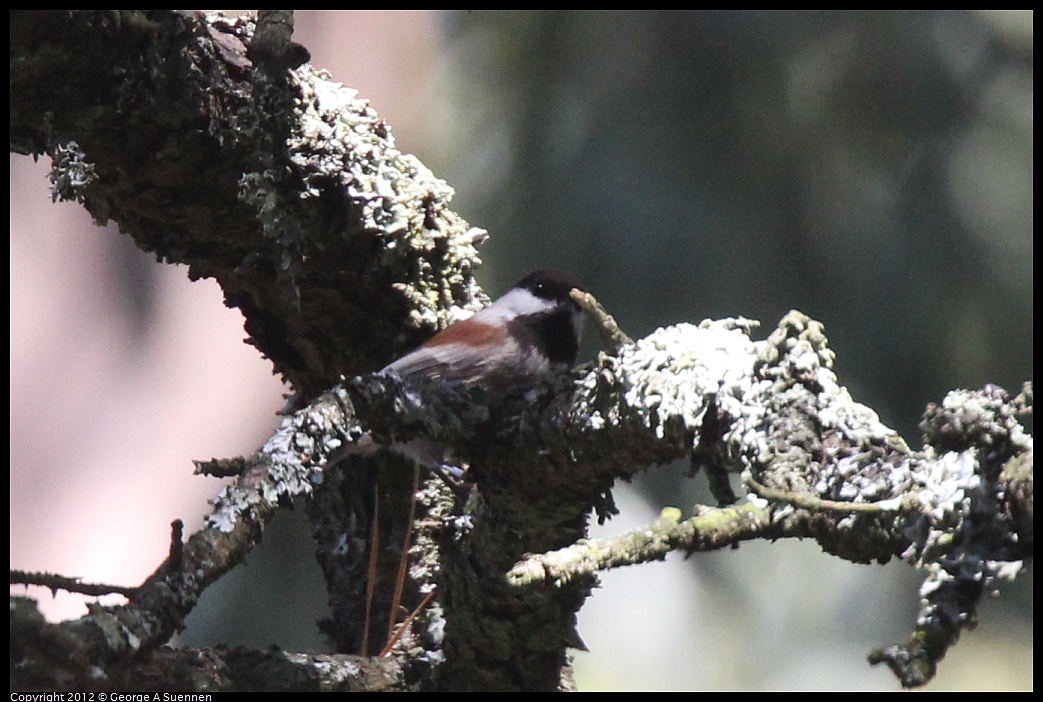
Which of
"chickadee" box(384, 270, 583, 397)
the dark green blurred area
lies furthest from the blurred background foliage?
"chickadee" box(384, 270, 583, 397)

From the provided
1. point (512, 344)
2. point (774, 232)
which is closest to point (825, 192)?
point (774, 232)

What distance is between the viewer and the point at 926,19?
2.56 meters

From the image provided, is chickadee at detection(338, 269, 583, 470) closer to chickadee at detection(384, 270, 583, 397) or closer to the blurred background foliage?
chickadee at detection(384, 270, 583, 397)

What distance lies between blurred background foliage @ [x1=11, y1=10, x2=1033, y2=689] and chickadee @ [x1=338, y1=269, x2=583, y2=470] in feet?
2.74

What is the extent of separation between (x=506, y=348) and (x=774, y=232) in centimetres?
137

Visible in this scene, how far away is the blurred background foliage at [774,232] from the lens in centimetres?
250

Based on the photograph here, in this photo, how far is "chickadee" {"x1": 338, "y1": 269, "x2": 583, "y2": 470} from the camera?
1243mm

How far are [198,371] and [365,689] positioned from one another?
7.78ft

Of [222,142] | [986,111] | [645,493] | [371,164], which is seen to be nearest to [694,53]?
[986,111]

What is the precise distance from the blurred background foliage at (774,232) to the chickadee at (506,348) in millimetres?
834

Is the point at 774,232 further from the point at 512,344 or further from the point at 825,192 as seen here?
the point at 512,344

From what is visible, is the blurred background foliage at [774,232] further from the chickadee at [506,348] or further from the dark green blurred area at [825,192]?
the chickadee at [506,348]

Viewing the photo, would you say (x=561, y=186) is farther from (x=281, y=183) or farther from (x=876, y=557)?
(x=876, y=557)

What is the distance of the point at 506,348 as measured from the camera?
1464mm
